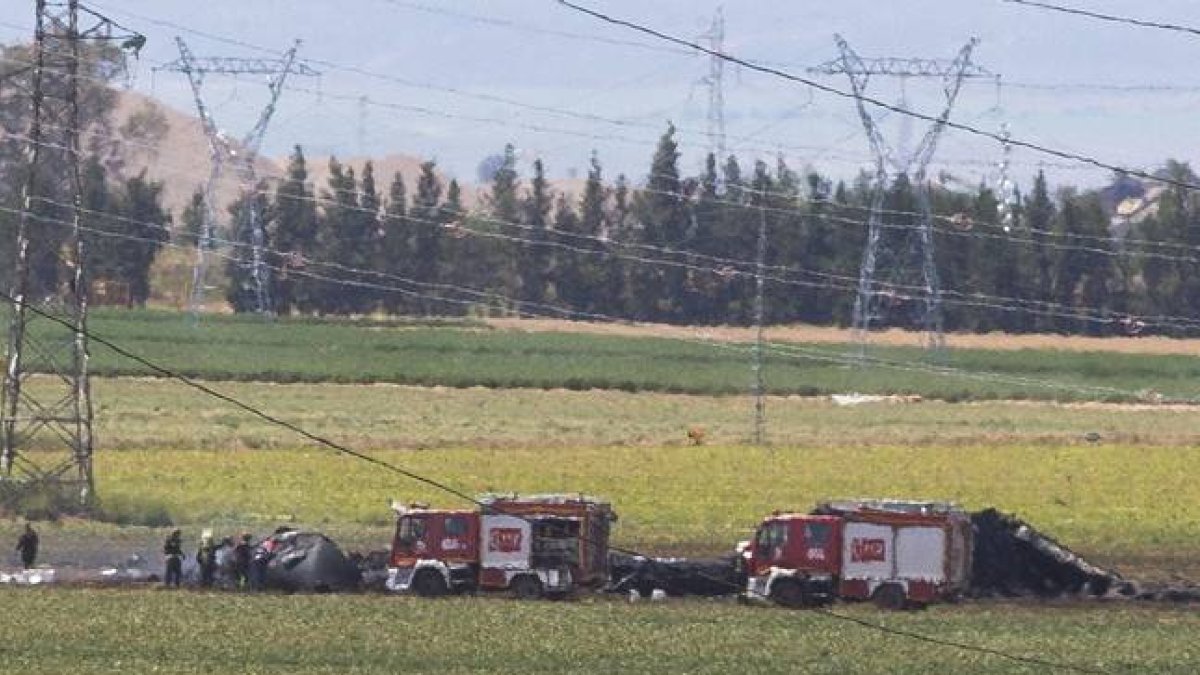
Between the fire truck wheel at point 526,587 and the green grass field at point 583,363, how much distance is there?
176ft

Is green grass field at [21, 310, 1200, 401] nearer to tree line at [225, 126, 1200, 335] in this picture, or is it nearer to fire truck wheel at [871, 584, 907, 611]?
tree line at [225, 126, 1200, 335]

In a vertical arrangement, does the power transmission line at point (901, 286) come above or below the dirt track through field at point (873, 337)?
above

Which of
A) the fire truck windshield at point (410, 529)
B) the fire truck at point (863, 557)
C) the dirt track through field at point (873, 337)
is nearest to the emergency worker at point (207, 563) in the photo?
the fire truck windshield at point (410, 529)

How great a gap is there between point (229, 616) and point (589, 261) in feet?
358

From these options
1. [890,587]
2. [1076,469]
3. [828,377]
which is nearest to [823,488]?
[1076,469]

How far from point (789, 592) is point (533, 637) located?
795 cm

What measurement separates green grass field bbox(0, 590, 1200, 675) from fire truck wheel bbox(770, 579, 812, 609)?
913mm

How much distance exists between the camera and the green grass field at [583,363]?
10188 cm

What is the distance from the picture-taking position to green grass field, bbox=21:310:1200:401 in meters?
102

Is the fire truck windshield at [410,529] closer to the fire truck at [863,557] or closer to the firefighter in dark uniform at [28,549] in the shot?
the fire truck at [863,557]

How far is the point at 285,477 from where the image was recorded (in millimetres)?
63531

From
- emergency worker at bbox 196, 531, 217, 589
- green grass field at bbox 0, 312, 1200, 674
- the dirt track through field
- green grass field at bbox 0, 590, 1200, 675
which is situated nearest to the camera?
green grass field at bbox 0, 590, 1200, 675

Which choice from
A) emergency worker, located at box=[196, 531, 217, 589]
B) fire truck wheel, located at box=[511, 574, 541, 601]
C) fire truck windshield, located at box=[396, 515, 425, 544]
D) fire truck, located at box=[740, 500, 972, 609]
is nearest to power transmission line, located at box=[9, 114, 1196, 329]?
fire truck, located at box=[740, 500, 972, 609]

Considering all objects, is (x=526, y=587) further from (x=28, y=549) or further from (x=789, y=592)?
(x=28, y=549)
